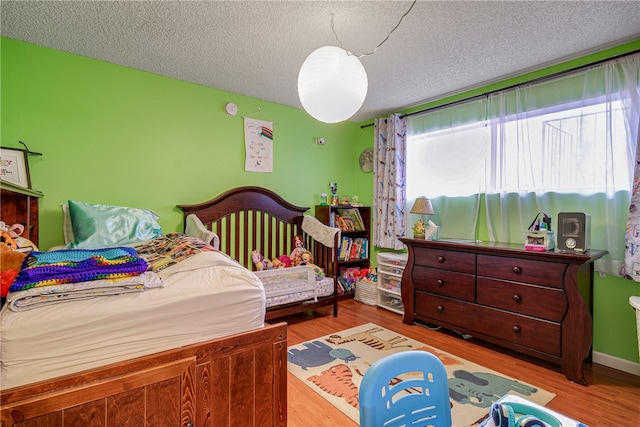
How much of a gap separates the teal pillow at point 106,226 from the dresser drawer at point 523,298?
109 inches

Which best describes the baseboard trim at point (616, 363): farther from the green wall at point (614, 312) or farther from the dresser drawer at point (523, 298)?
the dresser drawer at point (523, 298)

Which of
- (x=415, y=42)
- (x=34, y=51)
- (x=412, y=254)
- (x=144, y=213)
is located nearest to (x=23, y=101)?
(x=34, y=51)

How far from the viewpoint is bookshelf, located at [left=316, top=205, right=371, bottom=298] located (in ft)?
12.3

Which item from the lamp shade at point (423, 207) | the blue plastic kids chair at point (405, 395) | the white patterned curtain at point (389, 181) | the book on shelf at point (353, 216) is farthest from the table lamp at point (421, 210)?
the blue plastic kids chair at point (405, 395)

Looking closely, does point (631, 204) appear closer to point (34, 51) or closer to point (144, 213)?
point (144, 213)

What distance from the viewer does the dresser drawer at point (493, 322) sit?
2170 millimetres

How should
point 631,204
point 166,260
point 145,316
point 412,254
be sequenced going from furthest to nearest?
point 412,254
point 631,204
point 166,260
point 145,316

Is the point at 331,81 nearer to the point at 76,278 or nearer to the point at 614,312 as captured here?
the point at 76,278

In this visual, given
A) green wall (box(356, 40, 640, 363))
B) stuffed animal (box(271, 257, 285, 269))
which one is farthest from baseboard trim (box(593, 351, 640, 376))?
stuffed animal (box(271, 257, 285, 269))

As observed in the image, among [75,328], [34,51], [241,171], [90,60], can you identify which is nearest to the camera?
[75,328]

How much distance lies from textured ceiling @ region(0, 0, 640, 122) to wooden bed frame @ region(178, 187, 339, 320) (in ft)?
4.00

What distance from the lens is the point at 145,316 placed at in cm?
126

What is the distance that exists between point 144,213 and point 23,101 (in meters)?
1.14

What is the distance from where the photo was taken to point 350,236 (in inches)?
160
